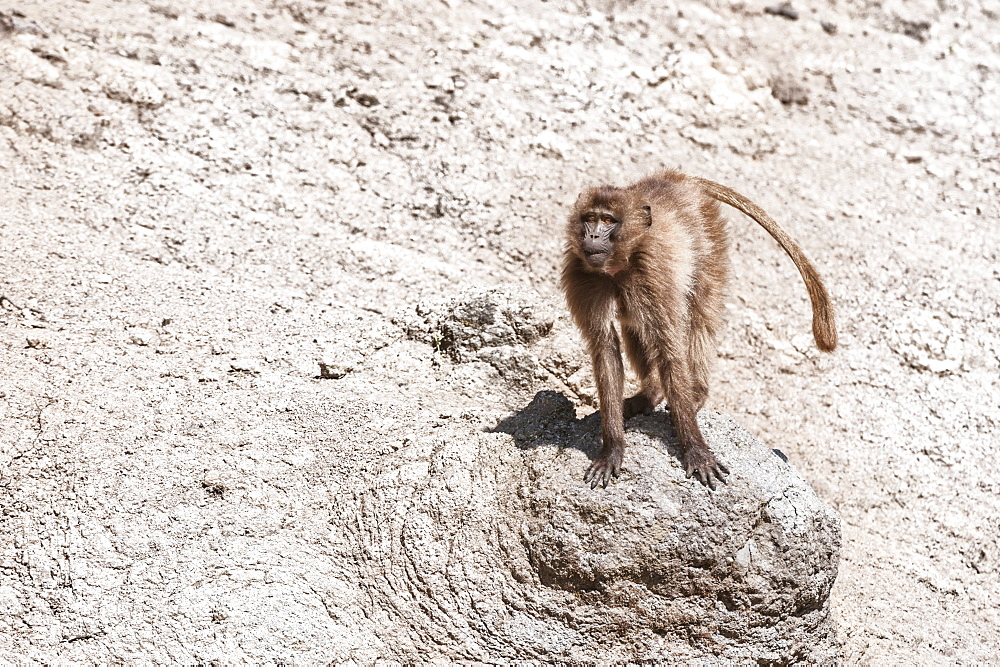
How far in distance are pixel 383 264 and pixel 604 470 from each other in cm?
288

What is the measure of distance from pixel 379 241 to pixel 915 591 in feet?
15.1

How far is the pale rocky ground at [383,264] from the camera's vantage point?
5039 millimetres

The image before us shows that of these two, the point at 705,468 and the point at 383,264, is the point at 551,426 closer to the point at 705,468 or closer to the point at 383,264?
the point at 705,468

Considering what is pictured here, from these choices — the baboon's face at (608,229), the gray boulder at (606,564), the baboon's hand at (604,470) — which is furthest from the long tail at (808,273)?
the baboon's hand at (604,470)

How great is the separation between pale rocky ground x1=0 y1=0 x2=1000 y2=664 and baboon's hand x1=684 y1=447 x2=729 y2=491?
140 cm

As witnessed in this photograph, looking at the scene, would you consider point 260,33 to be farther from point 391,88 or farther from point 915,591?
point 915,591

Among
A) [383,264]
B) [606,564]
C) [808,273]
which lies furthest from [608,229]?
[383,264]

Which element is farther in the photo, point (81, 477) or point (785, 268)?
point (785, 268)

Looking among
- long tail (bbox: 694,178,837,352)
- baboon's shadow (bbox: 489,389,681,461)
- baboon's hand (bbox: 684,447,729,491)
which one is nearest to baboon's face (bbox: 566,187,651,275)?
baboon's shadow (bbox: 489,389,681,461)

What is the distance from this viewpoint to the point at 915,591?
20.5ft

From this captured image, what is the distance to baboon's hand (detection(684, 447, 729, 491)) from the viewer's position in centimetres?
491

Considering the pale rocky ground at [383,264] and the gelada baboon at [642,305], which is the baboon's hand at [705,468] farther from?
the pale rocky ground at [383,264]

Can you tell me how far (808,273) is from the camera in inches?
235

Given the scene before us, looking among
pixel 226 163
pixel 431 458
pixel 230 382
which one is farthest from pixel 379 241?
pixel 431 458
